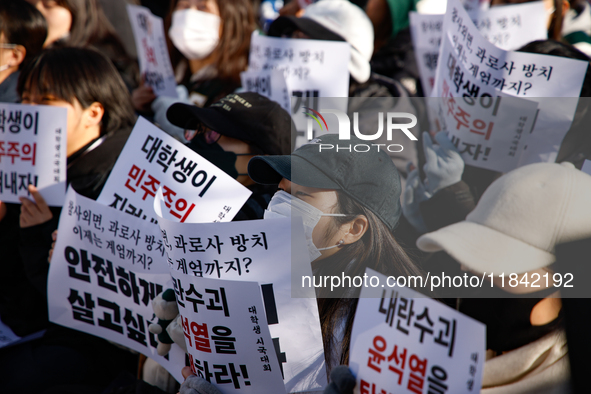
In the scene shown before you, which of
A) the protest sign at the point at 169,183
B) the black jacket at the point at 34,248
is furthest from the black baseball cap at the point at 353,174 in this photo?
the black jacket at the point at 34,248

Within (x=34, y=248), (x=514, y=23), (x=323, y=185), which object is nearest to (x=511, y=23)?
(x=514, y=23)

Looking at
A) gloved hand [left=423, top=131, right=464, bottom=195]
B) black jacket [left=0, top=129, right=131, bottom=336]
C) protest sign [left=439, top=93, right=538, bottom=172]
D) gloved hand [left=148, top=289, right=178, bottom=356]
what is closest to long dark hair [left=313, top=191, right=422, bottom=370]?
gloved hand [left=148, top=289, right=178, bottom=356]

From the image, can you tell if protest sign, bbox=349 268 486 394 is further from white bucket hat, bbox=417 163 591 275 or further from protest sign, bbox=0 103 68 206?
protest sign, bbox=0 103 68 206

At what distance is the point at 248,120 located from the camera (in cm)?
224

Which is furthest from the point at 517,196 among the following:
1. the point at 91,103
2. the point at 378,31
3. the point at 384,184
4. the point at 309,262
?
the point at 378,31

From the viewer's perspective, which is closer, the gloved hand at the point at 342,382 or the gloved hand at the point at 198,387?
the gloved hand at the point at 342,382

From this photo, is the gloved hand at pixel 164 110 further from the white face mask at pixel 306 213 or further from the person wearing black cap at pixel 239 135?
the white face mask at pixel 306 213

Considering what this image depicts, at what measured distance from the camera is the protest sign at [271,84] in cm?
302

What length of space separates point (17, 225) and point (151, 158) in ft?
4.27

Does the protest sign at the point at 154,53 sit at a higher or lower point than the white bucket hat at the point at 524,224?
lower

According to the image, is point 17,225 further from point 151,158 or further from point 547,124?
point 547,124

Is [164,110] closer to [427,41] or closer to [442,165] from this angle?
[427,41]

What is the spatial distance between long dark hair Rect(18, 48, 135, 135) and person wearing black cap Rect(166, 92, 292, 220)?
0.65 meters

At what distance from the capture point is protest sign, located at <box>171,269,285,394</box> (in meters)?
1.50
